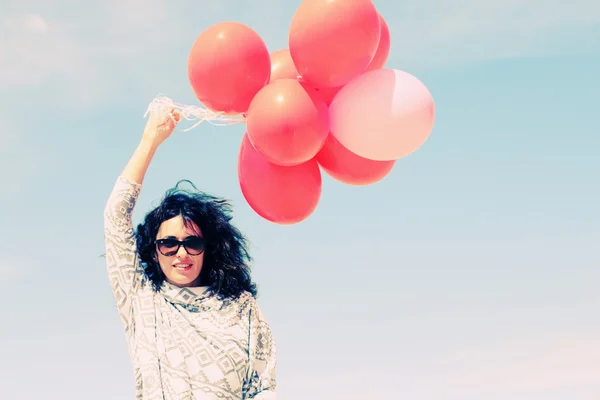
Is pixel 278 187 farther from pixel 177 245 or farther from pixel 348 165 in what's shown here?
pixel 177 245

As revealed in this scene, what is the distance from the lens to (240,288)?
16.0ft

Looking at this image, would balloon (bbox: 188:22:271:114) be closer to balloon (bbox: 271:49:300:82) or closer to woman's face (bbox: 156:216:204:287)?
balloon (bbox: 271:49:300:82)

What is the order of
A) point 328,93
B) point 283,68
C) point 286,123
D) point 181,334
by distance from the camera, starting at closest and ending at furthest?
point 286,123 < point 181,334 < point 328,93 < point 283,68

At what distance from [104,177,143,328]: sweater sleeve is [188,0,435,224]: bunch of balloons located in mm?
689

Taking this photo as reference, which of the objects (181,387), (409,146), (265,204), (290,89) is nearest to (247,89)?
(290,89)

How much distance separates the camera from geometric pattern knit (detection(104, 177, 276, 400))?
449 centimetres

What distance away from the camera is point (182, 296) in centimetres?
469

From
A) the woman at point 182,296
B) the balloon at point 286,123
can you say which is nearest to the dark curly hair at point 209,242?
the woman at point 182,296

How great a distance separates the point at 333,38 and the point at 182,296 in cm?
159

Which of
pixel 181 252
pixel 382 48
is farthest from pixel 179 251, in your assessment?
pixel 382 48

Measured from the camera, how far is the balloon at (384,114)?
4.48 meters

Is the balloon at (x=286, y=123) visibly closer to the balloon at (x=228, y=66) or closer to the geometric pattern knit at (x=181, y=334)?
the balloon at (x=228, y=66)

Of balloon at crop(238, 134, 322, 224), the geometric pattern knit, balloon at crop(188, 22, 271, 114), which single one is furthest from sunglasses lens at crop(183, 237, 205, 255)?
balloon at crop(188, 22, 271, 114)

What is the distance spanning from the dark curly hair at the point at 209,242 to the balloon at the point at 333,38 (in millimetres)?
951
